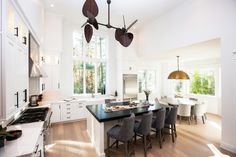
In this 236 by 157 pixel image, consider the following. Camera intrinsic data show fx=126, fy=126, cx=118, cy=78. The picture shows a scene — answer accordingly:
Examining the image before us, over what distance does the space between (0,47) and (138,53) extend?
5741 mm

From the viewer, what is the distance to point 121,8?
179 inches

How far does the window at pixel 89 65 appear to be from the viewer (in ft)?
19.7

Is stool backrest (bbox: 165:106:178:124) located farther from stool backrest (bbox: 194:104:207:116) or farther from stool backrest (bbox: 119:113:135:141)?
stool backrest (bbox: 194:104:207:116)

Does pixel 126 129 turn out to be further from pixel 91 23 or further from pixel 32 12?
pixel 32 12

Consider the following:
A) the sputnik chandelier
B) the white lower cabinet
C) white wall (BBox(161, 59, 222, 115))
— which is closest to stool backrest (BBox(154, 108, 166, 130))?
the sputnik chandelier

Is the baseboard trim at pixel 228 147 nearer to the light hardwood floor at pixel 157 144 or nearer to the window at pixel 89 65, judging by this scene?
the light hardwood floor at pixel 157 144

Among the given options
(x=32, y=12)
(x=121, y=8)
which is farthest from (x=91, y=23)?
(x=121, y=8)

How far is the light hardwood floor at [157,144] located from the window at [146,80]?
3.19 m

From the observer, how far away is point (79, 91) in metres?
6.02

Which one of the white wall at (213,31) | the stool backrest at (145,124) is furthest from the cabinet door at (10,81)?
the white wall at (213,31)

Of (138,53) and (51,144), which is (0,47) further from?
(138,53)

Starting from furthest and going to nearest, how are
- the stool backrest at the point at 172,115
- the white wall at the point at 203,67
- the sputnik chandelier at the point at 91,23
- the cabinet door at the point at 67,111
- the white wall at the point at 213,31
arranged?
the white wall at the point at 203,67 < the cabinet door at the point at 67,111 < the stool backrest at the point at 172,115 < the white wall at the point at 213,31 < the sputnik chandelier at the point at 91,23

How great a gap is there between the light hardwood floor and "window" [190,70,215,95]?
107 inches

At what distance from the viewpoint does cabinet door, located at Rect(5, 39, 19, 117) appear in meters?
1.64
